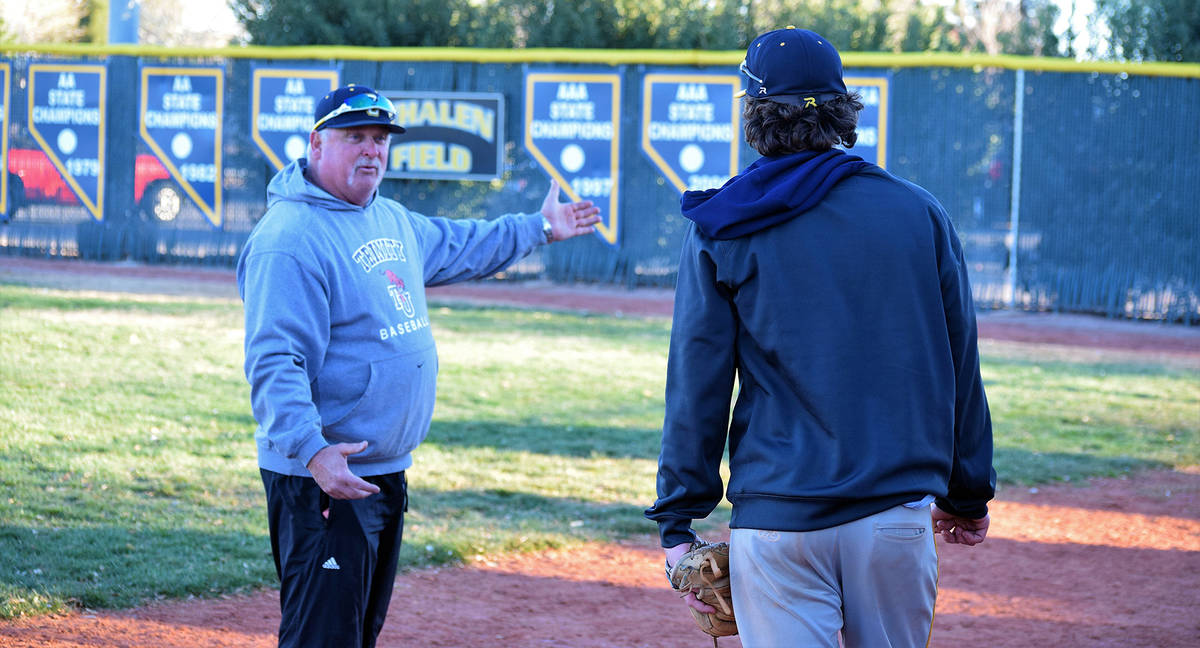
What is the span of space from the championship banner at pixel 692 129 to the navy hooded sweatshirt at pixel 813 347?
590 inches

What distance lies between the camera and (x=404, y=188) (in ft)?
61.5

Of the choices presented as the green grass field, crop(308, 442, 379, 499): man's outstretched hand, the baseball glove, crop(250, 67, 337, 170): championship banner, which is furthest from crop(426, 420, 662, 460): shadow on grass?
crop(250, 67, 337, 170): championship banner

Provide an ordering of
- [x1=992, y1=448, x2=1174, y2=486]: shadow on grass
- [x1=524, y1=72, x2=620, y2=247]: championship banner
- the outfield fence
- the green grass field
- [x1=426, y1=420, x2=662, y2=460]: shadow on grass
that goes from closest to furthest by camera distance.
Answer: the green grass field < [x1=992, y1=448, x2=1174, y2=486]: shadow on grass < [x1=426, y1=420, x2=662, y2=460]: shadow on grass < the outfield fence < [x1=524, y1=72, x2=620, y2=247]: championship banner

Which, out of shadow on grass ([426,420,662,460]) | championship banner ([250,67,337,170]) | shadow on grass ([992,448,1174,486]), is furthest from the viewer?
championship banner ([250,67,337,170])

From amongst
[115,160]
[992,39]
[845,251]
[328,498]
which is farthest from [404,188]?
[992,39]

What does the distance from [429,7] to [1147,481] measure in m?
16.8

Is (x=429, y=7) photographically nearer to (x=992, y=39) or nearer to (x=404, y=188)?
(x=404, y=188)

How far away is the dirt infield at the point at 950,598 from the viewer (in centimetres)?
485

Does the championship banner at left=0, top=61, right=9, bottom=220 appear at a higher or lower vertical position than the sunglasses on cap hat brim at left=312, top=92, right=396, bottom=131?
higher

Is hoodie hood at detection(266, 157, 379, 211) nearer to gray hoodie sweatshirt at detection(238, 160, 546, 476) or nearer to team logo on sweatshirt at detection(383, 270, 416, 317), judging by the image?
gray hoodie sweatshirt at detection(238, 160, 546, 476)

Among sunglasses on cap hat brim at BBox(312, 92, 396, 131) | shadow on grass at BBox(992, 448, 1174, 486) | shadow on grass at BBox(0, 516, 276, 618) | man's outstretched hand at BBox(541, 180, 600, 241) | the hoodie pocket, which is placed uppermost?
sunglasses on cap hat brim at BBox(312, 92, 396, 131)

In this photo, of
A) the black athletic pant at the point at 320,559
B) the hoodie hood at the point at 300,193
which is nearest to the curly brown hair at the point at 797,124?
the hoodie hood at the point at 300,193

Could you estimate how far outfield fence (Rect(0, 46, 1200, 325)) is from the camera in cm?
1617

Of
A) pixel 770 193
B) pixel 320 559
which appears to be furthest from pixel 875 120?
pixel 770 193
